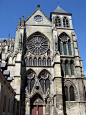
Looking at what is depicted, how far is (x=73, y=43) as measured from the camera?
2277 cm

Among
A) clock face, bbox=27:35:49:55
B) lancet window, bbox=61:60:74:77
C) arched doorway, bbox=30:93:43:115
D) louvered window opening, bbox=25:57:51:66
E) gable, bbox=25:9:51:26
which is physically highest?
gable, bbox=25:9:51:26

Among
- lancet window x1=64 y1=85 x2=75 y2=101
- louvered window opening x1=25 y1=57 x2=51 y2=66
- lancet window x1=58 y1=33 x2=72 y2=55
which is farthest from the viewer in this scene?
lancet window x1=58 y1=33 x2=72 y2=55

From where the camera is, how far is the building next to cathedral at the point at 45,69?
18.1 meters

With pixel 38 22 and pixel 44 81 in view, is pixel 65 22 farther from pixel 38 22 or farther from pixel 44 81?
pixel 44 81

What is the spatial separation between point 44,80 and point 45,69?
1.76 meters

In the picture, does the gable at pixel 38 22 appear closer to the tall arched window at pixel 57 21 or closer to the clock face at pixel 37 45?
the tall arched window at pixel 57 21

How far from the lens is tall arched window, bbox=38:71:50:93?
1961 cm

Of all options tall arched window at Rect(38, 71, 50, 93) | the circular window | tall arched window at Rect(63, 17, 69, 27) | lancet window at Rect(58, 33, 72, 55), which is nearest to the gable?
the circular window

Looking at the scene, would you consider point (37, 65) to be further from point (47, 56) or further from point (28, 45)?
point (28, 45)

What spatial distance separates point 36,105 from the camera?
60.8ft

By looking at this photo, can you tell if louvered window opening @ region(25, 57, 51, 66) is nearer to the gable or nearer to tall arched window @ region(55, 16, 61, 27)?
the gable

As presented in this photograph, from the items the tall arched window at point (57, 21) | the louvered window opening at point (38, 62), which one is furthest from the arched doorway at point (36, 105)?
the tall arched window at point (57, 21)

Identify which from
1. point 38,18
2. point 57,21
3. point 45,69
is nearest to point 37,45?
point 45,69

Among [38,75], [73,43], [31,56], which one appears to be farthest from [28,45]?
[73,43]
